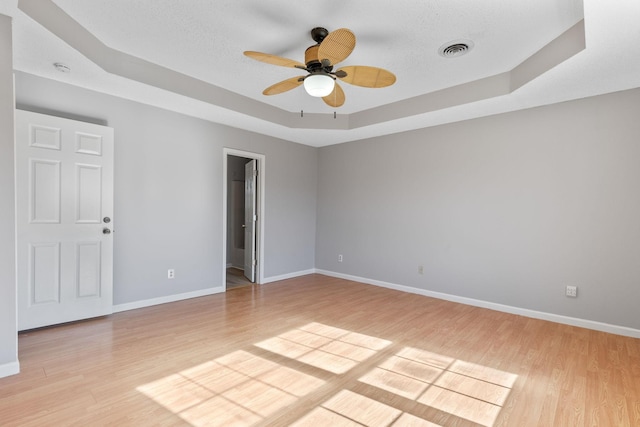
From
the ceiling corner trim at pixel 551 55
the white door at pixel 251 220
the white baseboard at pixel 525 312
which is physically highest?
the ceiling corner trim at pixel 551 55

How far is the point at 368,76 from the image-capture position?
2.57 m

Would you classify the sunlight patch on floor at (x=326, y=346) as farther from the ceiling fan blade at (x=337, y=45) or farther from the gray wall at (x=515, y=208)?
the ceiling fan blade at (x=337, y=45)

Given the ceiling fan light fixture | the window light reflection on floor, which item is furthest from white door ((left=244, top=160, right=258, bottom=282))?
the ceiling fan light fixture

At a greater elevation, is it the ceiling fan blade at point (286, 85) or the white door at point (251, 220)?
the ceiling fan blade at point (286, 85)

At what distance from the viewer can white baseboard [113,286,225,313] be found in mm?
3684

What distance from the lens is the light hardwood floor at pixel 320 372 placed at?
1896mm

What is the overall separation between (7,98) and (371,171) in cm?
440

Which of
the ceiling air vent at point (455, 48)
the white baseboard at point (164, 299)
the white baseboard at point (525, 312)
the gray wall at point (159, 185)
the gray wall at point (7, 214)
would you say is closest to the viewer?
the gray wall at point (7, 214)

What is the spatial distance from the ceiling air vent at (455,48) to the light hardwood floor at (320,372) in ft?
8.85

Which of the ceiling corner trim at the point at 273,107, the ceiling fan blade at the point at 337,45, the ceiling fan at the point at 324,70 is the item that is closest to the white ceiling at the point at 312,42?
the ceiling corner trim at the point at 273,107

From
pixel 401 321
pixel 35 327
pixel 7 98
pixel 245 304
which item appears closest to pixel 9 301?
pixel 35 327

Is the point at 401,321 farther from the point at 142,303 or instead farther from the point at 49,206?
the point at 49,206

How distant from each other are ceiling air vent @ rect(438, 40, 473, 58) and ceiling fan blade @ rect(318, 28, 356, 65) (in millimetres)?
1113

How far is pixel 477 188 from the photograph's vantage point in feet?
13.7
